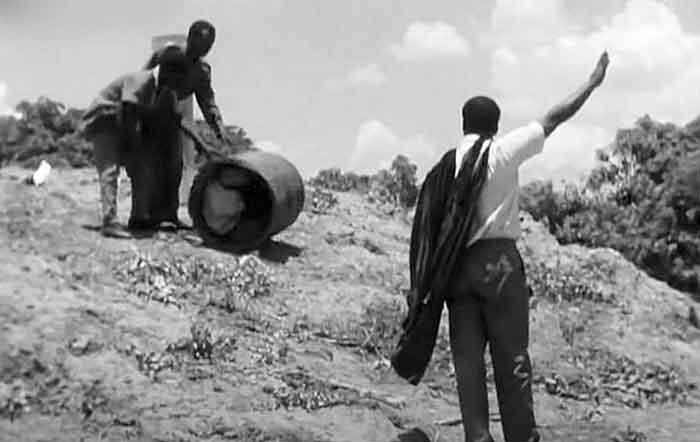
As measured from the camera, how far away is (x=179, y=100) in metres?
10.9

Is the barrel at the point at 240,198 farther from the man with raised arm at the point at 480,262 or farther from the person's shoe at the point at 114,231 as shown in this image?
the man with raised arm at the point at 480,262

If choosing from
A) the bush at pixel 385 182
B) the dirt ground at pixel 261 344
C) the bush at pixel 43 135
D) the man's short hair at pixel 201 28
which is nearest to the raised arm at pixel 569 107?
the dirt ground at pixel 261 344

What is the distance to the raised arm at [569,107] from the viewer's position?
6.38 m

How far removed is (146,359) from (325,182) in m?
7.38

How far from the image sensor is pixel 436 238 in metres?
6.24

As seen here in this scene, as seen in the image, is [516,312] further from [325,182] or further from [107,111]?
[325,182]

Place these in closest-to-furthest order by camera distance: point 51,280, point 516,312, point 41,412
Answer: point 516,312, point 41,412, point 51,280

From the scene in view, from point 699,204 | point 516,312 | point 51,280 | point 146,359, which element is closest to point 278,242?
point 51,280

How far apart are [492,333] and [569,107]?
110 cm

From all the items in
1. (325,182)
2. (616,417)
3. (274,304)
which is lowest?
(616,417)

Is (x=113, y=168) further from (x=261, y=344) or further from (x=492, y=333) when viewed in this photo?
(x=492, y=333)

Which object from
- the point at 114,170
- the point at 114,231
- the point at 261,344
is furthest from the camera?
the point at 114,170

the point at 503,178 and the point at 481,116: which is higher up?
the point at 481,116

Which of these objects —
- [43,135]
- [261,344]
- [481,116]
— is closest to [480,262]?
[481,116]
